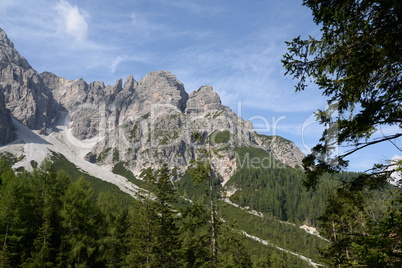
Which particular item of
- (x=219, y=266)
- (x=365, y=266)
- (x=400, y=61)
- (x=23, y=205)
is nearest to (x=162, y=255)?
(x=219, y=266)

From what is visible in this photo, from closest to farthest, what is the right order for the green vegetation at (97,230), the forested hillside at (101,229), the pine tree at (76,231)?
the forested hillside at (101,229), the green vegetation at (97,230), the pine tree at (76,231)

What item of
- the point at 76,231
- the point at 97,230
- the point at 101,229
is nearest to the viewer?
the point at 76,231

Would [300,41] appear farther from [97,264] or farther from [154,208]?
[97,264]

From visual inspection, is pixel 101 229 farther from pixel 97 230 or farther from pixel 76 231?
pixel 76 231

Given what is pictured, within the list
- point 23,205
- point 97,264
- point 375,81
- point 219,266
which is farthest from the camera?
point 97,264

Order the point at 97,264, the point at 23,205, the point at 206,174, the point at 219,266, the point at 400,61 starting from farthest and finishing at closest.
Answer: the point at 97,264
the point at 23,205
the point at 206,174
the point at 219,266
the point at 400,61

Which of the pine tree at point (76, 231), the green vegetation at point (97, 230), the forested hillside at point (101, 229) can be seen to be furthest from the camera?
the pine tree at point (76, 231)

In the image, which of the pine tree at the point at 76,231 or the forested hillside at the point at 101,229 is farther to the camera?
the pine tree at the point at 76,231

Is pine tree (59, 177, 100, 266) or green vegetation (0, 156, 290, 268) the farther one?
pine tree (59, 177, 100, 266)

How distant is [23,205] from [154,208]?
17.2 metres

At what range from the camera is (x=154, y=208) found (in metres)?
25.6

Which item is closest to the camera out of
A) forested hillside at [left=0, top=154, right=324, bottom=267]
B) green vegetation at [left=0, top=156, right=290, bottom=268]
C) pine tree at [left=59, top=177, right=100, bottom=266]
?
forested hillside at [left=0, top=154, right=324, bottom=267]

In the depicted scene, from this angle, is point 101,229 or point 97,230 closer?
point 97,230

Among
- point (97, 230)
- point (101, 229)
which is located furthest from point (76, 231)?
point (101, 229)
